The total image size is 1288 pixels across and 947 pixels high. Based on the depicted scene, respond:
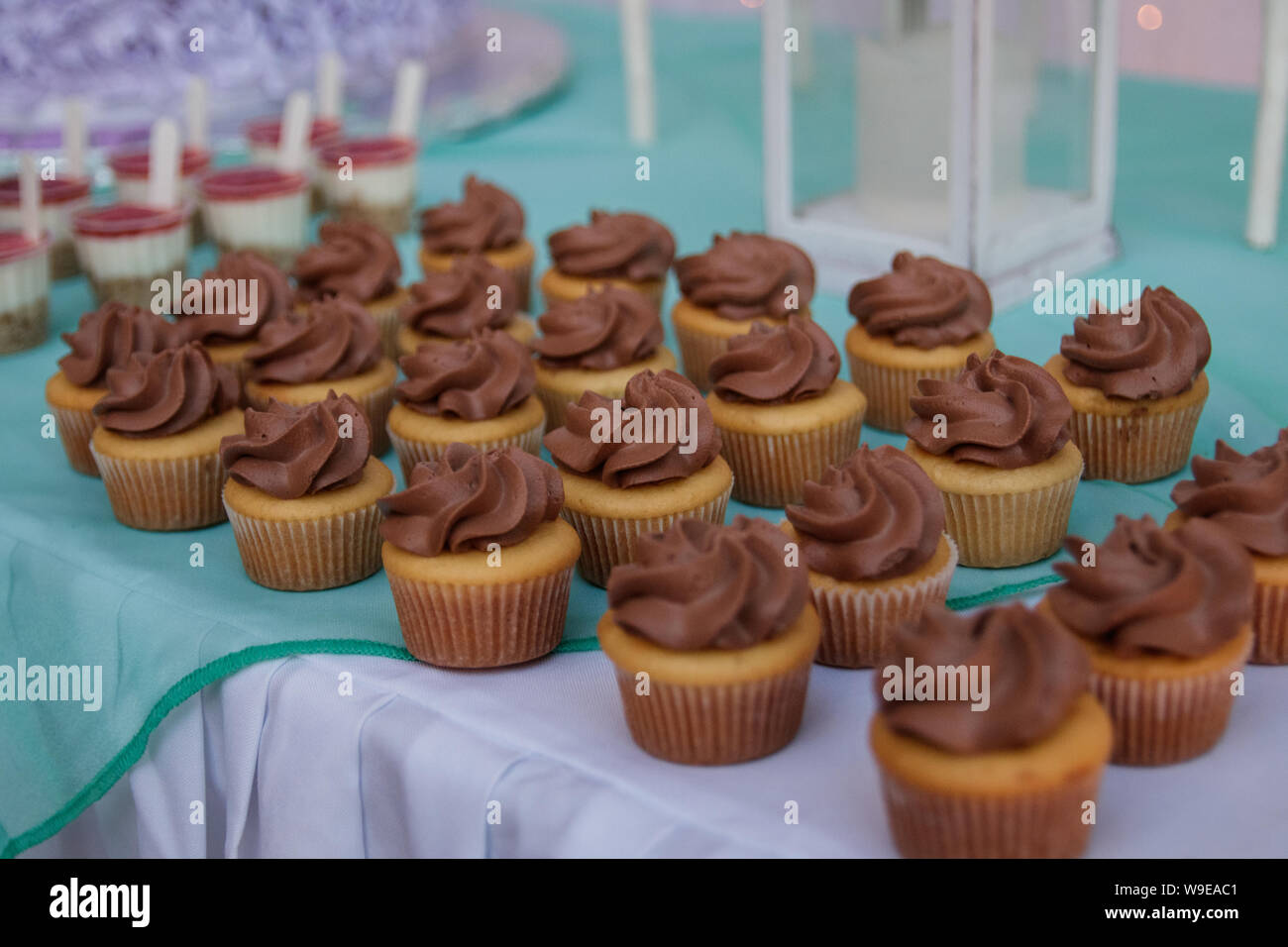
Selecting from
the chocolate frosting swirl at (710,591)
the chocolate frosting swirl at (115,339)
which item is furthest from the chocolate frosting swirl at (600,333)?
the chocolate frosting swirl at (710,591)

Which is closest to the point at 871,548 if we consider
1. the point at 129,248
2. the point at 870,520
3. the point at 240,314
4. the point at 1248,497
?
the point at 870,520

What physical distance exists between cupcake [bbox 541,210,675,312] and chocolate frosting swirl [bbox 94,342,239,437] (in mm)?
980

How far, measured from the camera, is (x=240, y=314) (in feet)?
10.5

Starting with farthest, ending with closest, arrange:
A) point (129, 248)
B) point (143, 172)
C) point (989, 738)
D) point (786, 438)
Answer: point (143, 172) → point (129, 248) → point (786, 438) → point (989, 738)

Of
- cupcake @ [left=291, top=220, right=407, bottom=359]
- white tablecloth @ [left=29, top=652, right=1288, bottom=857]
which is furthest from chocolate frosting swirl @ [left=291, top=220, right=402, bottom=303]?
white tablecloth @ [left=29, top=652, right=1288, bottom=857]

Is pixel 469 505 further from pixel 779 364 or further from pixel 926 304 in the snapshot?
pixel 926 304

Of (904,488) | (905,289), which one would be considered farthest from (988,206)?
(904,488)

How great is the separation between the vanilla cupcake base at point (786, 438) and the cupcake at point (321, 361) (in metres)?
0.78

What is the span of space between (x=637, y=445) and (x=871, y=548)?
0.50 m

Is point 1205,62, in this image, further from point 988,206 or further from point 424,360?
point 424,360

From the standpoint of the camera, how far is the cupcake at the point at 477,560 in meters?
2.27

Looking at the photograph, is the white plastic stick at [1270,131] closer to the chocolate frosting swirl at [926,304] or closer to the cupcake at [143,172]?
the chocolate frosting swirl at [926,304]

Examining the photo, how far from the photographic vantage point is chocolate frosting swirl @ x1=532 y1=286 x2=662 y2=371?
9.87 feet
